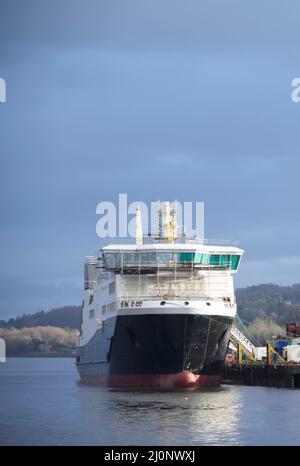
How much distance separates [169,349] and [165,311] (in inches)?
117

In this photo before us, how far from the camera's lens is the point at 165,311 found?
257ft

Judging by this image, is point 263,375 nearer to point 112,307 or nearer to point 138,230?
point 112,307

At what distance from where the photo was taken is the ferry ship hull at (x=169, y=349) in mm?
77438

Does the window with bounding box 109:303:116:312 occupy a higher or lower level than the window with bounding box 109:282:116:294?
lower

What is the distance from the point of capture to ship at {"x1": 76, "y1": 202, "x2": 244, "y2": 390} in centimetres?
7781

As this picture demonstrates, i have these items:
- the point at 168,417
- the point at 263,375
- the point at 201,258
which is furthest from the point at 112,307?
the point at 168,417

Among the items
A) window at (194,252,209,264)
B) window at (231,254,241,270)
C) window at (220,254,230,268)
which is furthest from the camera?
window at (231,254,241,270)

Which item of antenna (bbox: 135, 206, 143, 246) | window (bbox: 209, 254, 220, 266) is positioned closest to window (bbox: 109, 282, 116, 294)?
antenna (bbox: 135, 206, 143, 246)

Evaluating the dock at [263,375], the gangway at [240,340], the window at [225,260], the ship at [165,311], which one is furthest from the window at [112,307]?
the gangway at [240,340]

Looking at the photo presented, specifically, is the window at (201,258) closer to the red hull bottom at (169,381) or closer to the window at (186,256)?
the window at (186,256)

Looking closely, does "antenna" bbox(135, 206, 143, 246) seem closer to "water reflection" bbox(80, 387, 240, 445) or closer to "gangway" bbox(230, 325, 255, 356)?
"gangway" bbox(230, 325, 255, 356)
